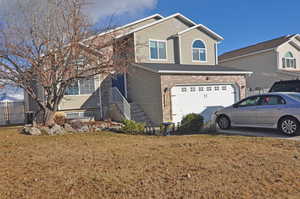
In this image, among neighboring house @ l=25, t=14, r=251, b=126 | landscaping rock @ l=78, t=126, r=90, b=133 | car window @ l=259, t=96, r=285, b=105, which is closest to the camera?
car window @ l=259, t=96, r=285, b=105

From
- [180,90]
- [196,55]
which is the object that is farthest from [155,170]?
[196,55]

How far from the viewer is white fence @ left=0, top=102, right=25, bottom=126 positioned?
60.1ft

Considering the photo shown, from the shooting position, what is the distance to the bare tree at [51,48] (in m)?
10.8

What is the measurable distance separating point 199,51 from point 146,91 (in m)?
7.22

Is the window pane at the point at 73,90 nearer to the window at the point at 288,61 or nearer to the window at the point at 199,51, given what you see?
the window at the point at 199,51

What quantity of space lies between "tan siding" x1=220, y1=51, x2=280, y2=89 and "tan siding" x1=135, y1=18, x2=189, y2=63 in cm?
914

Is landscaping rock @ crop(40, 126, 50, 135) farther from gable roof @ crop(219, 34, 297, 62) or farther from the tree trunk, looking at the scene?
gable roof @ crop(219, 34, 297, 62)

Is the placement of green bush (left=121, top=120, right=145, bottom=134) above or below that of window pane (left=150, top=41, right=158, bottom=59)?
below

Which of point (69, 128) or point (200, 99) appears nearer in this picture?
point (69, 128)

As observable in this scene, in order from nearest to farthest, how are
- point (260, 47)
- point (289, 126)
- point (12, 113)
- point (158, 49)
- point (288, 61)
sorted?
point (289, 126), point (158, 49), point (12, 113), point (288, 61), point (260, 47)

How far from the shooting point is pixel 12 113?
18.7m

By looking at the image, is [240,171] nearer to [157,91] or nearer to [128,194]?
[128,194]

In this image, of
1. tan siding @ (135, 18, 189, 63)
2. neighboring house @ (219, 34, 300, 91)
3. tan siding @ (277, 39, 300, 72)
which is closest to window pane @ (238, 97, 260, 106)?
tan siding @ (135, 18, 189, 63)

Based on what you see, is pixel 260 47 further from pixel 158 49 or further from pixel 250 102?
pixel 250 102
